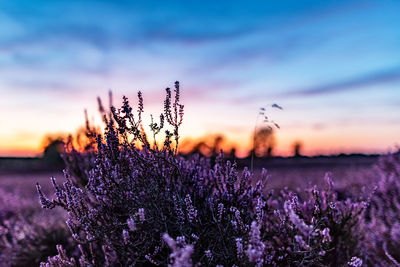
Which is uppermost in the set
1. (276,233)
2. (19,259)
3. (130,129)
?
(130,129)

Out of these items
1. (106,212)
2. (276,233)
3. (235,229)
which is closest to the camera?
(235,229)

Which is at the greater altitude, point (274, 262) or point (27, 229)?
point (274, 262)

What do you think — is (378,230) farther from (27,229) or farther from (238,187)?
(27,229)

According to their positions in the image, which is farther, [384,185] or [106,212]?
[384,185]

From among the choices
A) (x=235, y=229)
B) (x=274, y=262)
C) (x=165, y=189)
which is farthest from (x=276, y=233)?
(x=165, y=189)

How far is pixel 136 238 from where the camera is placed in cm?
273

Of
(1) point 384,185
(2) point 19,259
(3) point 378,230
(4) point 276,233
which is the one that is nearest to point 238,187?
(4) point 276,233

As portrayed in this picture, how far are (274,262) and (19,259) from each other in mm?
3741

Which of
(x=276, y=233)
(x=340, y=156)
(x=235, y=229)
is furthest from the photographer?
(x=340, y=156)

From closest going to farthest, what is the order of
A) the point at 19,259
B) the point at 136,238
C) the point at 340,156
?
1. the point at 136,238
2. the point at 19,259
3. the point at 340,156

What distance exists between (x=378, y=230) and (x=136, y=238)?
385cm

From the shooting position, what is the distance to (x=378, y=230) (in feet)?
16.9

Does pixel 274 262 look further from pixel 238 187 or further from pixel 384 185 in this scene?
pixel 384 185

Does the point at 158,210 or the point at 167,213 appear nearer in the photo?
the point at 158,210
